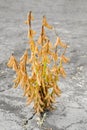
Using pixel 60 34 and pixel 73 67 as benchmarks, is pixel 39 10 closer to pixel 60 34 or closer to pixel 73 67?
pixel 60 34

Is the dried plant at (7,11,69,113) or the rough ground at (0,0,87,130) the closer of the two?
the dried plant at (7,11,69,113)

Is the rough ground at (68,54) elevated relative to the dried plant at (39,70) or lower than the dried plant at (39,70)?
lower

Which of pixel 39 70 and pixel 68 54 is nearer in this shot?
pixel 39 70

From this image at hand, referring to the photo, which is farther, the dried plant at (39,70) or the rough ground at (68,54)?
the rough ground at (68,54)

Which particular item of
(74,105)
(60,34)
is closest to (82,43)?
(60,34)

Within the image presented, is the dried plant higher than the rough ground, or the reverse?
the dried plant
